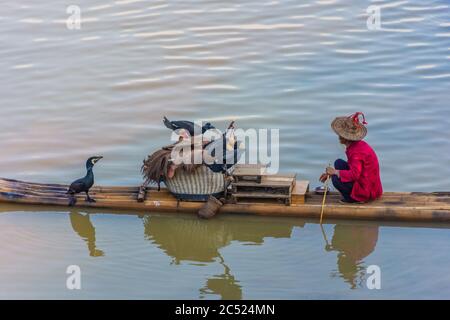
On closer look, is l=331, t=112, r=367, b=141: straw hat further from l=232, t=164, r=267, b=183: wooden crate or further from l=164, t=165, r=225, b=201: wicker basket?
l=164, t=165, r=225, b=201: wicker basket

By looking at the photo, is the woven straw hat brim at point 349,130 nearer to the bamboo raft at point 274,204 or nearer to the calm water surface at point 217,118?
the bamboo raft at point 274,204

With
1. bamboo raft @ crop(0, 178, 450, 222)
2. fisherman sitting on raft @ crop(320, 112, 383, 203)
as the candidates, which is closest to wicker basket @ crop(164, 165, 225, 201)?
bamboo raft @ crop(0, 178, 450, 222)

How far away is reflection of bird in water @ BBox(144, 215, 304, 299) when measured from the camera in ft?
24.0

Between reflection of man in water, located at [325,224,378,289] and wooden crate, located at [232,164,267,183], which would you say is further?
wooden crate, located at [232,164,267,183]

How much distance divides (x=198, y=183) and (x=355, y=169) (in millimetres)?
1300

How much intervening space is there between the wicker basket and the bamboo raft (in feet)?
0.27

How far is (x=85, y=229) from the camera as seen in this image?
770cm

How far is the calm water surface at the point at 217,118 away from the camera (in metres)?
6.82

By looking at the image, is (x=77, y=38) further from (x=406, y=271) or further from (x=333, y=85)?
(x=406, y=271)

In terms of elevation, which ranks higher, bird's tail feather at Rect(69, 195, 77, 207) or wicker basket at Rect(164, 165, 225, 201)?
wicker basket at Rect(164, 165, 225, 201)

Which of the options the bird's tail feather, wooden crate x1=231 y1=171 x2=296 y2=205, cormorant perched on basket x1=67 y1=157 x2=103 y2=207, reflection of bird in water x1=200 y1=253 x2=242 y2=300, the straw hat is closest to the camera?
reflection of bird in water x1=200 y1=253 x2=242 y2=300

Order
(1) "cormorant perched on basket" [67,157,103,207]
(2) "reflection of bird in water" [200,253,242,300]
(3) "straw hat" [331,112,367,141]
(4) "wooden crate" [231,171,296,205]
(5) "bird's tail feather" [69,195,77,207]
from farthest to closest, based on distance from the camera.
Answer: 1. (5) "bird's tail feather" [69,195,77,207]
2. (1) "cormorant perched on basket" [67,157,103,207]
3. (4) "wooden crate" [231,171,296,205]
4. (3) "straw hat" [331,112,367,141]
5. (2) "reflection of bird in water" [200,253,242,300]

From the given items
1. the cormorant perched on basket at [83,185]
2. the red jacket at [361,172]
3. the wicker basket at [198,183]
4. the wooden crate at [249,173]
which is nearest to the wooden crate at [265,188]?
the wooden crate at [249,173]
